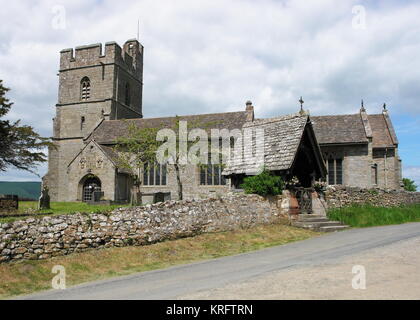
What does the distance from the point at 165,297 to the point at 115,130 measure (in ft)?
103

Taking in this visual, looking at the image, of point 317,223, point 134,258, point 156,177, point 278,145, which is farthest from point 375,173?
point 134,258

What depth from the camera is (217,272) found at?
8.99 meters

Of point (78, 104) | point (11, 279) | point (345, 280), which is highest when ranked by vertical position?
point (78, 104)

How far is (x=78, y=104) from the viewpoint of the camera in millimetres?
41781

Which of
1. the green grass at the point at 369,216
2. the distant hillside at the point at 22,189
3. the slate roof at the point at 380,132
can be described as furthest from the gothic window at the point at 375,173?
the distant hillside at the point at 22,189

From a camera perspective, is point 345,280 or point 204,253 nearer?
point 345,280

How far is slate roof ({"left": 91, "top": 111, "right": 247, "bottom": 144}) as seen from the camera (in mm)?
32375

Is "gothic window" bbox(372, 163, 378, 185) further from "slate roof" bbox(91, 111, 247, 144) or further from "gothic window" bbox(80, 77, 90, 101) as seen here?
"gothic window" bbox(80, 77, 90, 101)

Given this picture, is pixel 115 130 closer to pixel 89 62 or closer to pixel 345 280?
pixel 89 62

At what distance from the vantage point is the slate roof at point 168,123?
32375 mm

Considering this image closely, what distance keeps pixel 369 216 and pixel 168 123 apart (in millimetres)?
21538

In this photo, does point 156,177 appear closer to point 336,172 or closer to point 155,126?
point 155,126
